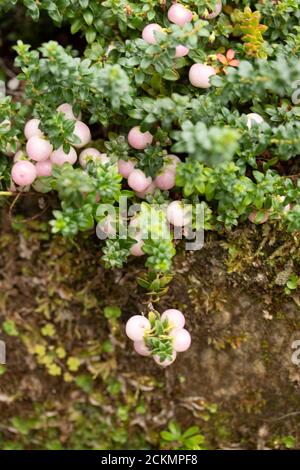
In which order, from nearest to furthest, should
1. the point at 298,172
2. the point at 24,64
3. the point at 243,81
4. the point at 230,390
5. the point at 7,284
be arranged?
the point at 243,81, the point at 24,64, the point at 298,172, the point at 230,390, the point at 7,284

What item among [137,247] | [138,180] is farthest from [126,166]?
[137,247]

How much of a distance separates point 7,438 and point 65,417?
30cm

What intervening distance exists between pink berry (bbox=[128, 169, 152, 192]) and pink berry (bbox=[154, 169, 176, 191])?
3 cm

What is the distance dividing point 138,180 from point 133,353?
840 millimetres

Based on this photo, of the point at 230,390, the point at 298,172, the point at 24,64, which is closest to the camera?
the point at 24,64

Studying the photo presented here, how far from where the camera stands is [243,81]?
1785mm

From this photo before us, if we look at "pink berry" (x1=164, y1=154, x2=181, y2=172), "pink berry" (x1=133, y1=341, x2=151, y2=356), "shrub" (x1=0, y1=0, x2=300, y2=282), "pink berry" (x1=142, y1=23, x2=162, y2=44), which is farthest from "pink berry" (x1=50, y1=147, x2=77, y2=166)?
"pink berry" (x1=133, y1=341, x2=151, y2=356)

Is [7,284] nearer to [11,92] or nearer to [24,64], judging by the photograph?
[11,92]

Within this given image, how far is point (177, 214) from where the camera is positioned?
2025 millimetres

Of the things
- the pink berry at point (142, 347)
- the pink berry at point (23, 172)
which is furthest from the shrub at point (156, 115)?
the pink berry at point (142, 347)

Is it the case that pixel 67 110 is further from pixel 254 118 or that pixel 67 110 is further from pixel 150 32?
pixel 254 118

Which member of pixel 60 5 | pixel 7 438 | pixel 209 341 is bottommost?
pixel 7 438

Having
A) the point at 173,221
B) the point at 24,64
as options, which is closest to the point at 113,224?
the point at 173,221

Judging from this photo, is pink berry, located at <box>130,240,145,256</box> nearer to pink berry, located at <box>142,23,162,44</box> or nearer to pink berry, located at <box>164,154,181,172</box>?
pink berry, located at <box>164,154,181,172</box>
